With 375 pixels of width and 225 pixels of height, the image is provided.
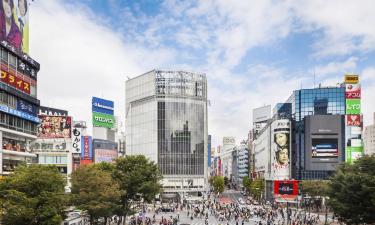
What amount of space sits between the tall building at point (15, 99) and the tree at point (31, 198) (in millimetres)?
11774

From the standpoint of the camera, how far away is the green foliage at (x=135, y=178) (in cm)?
5785

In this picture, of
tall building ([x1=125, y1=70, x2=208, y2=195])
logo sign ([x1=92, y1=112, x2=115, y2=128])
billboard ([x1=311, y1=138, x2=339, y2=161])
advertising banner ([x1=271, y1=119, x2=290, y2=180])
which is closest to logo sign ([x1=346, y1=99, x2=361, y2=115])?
billboard ([x1=311, y1=138, x2=339, y2=161])

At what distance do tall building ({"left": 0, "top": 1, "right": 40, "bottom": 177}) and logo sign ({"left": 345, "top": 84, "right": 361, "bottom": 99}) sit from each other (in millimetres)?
85457

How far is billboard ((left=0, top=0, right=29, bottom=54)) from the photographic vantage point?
4910cm

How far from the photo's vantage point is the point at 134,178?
57.9 m

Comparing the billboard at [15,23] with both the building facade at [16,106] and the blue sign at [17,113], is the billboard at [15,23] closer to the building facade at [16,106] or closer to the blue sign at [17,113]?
the building facade at [16,106]

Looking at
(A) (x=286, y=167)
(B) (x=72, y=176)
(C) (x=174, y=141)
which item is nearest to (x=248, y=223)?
(B) (x=72, y=176)

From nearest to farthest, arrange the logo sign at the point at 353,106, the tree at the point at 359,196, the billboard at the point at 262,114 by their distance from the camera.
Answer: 1. the tree at the point at 359,196
2. the logo sign at the point at 353,106
3. the billboard at the point at 262,114

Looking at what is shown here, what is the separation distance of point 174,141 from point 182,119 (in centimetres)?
673

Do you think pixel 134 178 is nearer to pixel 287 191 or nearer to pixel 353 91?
pixel 287 191

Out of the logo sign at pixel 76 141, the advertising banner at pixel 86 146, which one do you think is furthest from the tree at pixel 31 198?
the advertising banner at pixel 86 146

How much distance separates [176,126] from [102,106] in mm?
35254

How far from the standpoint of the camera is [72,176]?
150 feet

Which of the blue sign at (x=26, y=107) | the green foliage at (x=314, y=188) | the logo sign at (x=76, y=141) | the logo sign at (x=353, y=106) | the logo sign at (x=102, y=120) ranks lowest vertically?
the green foliage at (x=314, y=188)
